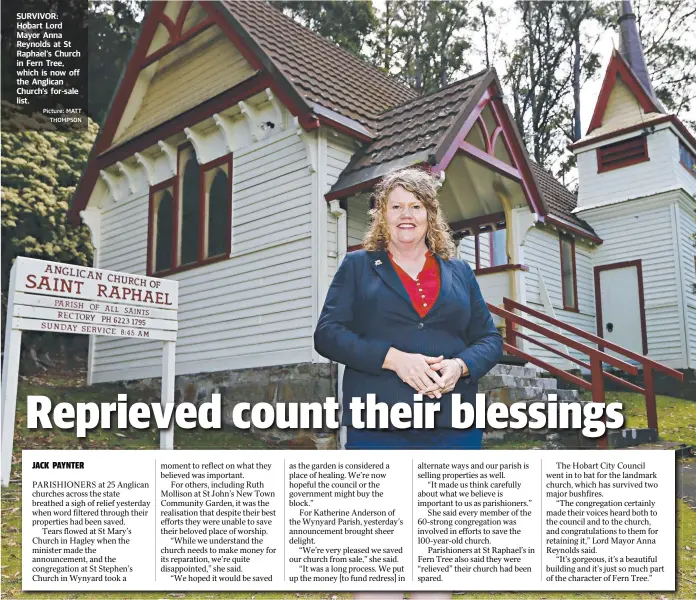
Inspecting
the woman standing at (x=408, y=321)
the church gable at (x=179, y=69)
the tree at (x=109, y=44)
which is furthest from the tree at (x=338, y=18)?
the woman standing at (x=408, y=321)

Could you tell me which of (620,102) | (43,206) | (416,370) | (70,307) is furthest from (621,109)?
(43,206)

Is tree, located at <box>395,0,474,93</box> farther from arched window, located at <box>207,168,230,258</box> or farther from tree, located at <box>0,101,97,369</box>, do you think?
tree, located at <box>0,101,97,369</box>

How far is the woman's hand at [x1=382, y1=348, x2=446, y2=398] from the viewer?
2045 millimetres

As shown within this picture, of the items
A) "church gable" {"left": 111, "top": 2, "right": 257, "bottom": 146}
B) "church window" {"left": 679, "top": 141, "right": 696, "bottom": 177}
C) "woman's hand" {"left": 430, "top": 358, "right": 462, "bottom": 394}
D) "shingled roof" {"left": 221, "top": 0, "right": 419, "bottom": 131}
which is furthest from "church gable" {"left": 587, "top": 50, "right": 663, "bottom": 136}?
"woman's hand" {"left": 430, "top": 358, "right": 462, "bottom": 394}

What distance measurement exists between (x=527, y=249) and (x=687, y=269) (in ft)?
8.90

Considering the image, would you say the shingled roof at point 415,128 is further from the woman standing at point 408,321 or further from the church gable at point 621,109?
the woman standing at point 408,321

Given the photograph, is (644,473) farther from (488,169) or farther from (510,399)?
(488,169)

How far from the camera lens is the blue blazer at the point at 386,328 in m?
2.12

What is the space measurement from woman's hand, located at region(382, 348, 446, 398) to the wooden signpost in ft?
8.74

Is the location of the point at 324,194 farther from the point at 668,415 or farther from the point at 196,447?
the point at 668,415

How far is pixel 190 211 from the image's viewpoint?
280 inches

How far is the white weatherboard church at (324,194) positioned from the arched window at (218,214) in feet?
0.07

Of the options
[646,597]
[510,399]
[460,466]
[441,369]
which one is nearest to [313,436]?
[460,466]

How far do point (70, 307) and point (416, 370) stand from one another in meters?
2.86
